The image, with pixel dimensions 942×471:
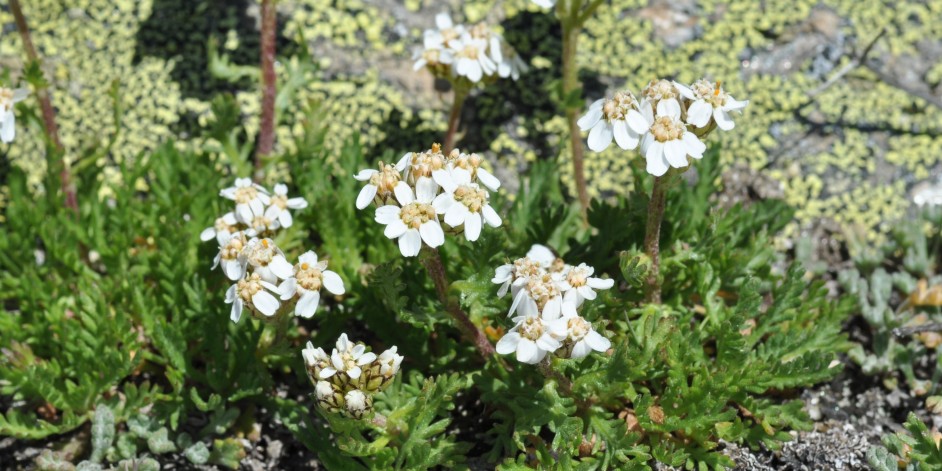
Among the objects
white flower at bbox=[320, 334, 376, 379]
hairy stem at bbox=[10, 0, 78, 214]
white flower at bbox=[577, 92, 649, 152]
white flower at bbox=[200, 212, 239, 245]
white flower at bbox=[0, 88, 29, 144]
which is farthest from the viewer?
hairy stem at bbox=[10, 0, 78, 214]

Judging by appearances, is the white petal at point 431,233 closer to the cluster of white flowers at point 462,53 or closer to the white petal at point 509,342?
the white petal at point 509,342

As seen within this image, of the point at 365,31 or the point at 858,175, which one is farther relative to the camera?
the point at 365,31

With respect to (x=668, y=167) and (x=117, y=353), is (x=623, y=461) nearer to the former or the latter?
(x=668, y=167)

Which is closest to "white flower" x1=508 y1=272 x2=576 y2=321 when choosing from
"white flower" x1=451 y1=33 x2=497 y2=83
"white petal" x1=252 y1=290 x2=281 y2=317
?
"white petal" x1=252 y1=290 x2=281 y2=317

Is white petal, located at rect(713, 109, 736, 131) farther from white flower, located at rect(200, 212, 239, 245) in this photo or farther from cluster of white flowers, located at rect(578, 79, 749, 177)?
white flower, located at rect(200, 212, 239, 245)

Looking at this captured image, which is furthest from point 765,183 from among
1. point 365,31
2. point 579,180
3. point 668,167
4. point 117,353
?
point 117,353

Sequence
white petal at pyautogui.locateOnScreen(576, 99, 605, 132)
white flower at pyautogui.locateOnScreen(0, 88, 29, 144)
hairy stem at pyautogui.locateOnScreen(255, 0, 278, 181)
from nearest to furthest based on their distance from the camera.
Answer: white petal at pyautogui.locateOnScreen(576, 99, 605, 132)
white flower at pyautogui.locateOnScreen(0, 88, 29, 144)
hairy stem at pyautogui.locateOnScreen(255, 0, 278, 181)
